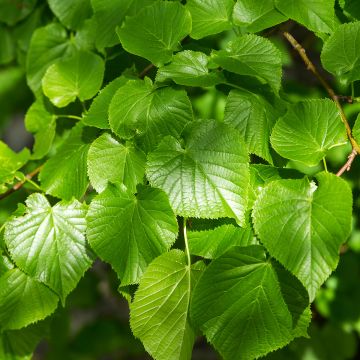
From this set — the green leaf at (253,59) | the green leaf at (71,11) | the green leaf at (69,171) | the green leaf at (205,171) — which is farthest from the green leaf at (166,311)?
the green leaf at (71,11)

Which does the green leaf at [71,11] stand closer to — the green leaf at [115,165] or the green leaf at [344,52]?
the green leaf at [115,165]

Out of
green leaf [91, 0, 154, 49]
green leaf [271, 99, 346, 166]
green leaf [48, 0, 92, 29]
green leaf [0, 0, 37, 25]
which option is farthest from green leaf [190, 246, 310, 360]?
green leaf [0, 0, 37, 25]

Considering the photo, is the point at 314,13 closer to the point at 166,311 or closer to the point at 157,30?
the point at 157,30

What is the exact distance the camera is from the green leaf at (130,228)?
91cm

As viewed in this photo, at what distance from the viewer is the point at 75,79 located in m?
1.17

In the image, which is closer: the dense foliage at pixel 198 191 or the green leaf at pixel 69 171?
the dense foliage at pixel 198 191

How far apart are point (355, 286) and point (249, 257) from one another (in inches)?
36.1

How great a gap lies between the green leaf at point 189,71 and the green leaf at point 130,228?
20 centimetres

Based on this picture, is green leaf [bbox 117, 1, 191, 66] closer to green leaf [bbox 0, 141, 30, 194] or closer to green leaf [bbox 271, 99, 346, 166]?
green leaf [bbox 271, 99, 346, 166]

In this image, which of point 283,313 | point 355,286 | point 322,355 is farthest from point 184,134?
point 322,355

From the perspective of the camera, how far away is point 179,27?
999mm

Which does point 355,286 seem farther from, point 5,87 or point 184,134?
point 5,87

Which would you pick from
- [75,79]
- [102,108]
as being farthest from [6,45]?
[102,108]

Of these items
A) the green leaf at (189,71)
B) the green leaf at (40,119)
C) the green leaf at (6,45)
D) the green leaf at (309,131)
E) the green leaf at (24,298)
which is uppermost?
the green leaf at (189,71)
